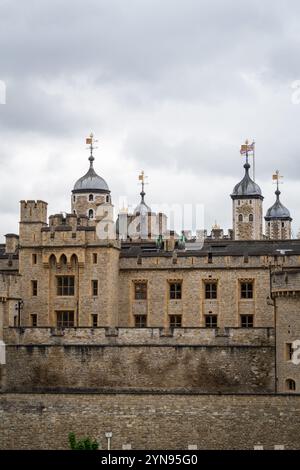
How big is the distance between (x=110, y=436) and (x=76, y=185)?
1689 inches

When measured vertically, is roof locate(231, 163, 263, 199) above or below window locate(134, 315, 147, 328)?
above

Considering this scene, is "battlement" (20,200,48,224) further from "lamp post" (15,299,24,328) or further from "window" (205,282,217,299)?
"window" (205,282,217,299)

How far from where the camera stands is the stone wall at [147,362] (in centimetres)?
6694

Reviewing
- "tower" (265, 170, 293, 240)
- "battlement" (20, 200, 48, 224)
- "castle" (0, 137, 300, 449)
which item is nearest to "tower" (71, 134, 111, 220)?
"castle" (0, 137, 300, 449)

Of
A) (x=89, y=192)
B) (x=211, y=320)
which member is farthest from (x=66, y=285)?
(x=89, y=192)

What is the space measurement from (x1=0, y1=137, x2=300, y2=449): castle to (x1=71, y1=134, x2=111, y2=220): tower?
1562 cm

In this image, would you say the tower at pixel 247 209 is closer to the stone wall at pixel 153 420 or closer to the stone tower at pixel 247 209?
Result: the stone tower at pixel 247 209

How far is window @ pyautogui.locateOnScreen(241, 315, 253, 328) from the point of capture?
244 ft

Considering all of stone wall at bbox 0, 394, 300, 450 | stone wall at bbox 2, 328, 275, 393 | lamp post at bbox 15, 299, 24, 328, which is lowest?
stone wall at bbox 0, 394, 300, 450

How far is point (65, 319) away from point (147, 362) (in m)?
8.94

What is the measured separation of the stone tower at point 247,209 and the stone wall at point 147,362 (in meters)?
54.0

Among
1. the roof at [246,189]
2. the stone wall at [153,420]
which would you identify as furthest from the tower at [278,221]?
the stone wall at [153,420]
